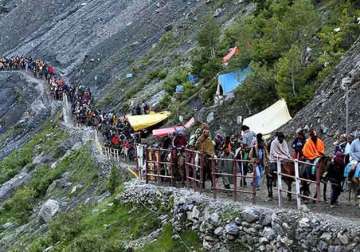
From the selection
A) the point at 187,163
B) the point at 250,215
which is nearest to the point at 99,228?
the point at 187,163

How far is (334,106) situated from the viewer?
25.8 meters

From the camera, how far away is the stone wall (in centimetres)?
1298

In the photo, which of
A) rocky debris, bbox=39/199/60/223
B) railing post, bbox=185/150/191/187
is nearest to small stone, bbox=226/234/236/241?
railing post, bbox=185/150/191/187

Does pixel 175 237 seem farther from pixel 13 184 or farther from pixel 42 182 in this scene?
pixel 13 184

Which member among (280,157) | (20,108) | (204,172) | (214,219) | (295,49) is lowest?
(214,219)

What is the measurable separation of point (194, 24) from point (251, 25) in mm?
21579

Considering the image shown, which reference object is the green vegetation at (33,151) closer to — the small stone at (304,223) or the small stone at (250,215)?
the small stone at (250,215)

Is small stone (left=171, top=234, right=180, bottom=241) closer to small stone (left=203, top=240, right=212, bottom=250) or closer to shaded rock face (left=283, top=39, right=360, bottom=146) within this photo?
small stone (left=203, top=240, right=212, bottom=250)

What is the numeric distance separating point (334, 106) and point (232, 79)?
1313cm

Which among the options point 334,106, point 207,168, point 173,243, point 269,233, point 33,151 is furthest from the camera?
point 33,151

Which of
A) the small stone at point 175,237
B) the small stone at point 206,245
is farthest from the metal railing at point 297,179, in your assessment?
the small stone at point 175,237

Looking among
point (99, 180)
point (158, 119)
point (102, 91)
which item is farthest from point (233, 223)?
point (102, 91)

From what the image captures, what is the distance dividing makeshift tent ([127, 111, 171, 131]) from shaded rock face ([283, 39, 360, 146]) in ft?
45.6

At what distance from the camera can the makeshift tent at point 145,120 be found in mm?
40531
